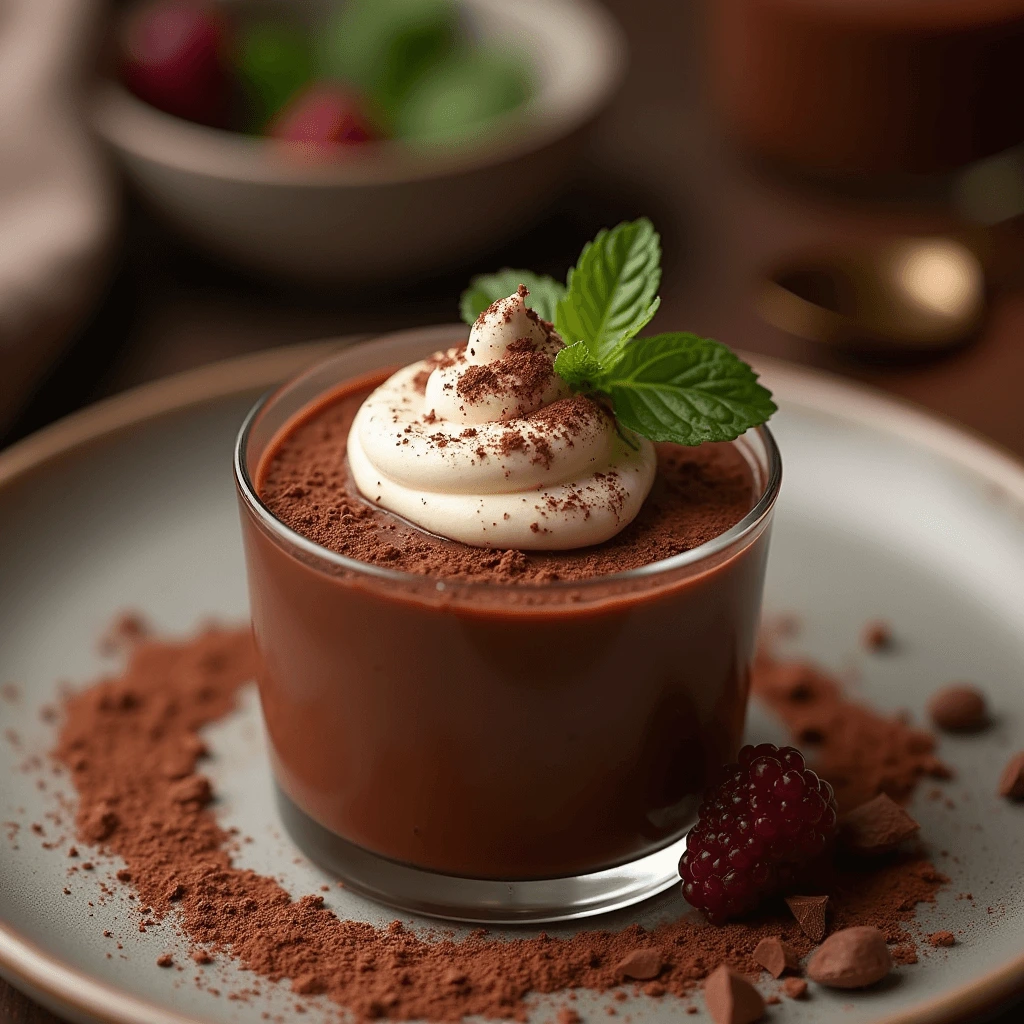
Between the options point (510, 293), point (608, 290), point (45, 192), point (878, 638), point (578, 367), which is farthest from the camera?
point (45, 192)

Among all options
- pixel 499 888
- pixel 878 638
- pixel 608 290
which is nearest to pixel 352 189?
pixel 608 290

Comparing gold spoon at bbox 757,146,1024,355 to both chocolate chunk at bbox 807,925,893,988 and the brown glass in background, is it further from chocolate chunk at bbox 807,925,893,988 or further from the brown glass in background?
chocolate chunk at bbox 807,925,893,988

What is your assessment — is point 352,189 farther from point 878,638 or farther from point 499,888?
point 499,888

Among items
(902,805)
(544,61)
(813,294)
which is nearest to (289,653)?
(902,805)

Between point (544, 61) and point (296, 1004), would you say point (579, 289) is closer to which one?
point (296, 1004)

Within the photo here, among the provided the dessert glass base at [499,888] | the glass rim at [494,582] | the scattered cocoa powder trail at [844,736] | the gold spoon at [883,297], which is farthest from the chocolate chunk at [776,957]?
the gold spoon at [883,297]

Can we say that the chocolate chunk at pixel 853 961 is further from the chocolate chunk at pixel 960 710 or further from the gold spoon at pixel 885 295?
the gold spoon at pixel 885 295

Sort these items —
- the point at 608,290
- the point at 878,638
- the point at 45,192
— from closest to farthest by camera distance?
the point at 608,290 < the point at 878,638 < the point at 45,192
